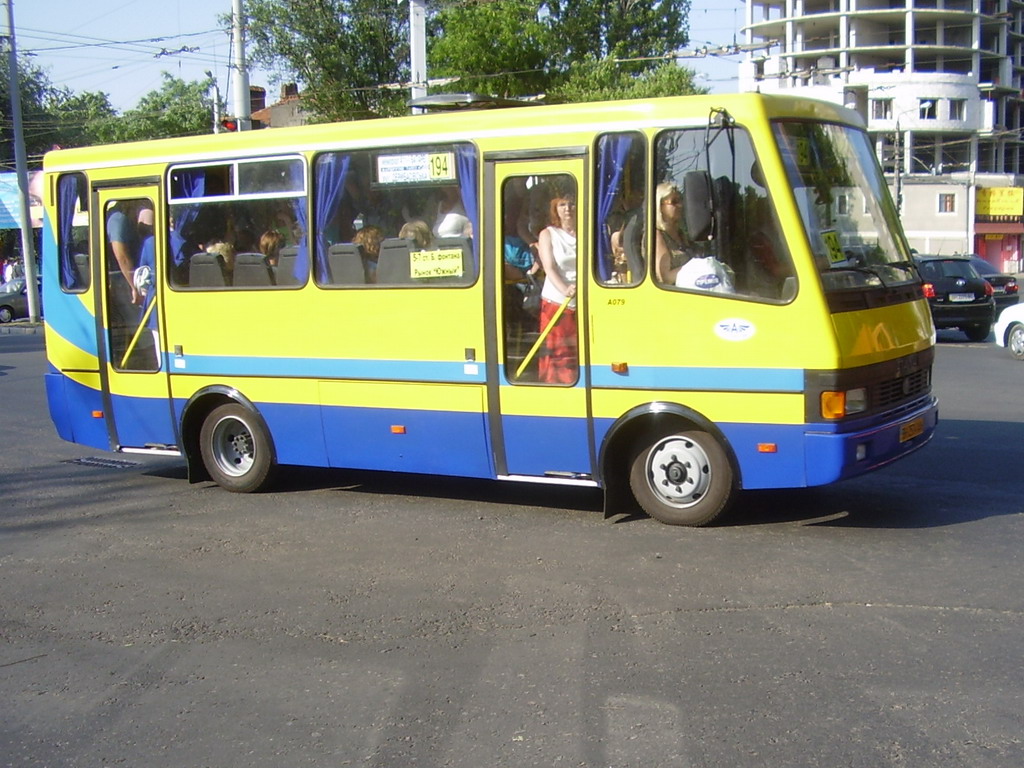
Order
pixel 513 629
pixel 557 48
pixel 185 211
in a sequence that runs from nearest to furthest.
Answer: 1. pixel 513 629
2. pixel 185 211
3. pixel 557 48

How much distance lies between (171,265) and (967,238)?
71593mm

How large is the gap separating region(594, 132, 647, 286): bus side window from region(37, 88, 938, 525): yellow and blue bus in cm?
2

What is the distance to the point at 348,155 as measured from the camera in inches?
Result: 354

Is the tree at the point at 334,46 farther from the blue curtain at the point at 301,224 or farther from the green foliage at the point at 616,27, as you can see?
the blue curtain at the point at 301,224

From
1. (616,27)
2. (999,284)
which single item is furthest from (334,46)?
(999,284)

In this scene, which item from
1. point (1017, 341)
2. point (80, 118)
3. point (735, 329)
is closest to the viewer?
point (735, 329)

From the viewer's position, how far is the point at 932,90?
255 feet

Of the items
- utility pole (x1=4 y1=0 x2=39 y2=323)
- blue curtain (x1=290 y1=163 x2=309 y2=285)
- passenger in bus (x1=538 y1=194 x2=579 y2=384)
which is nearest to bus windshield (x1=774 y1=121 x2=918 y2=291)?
passenger in bus (x1=538 y1=194 x2=579 y2=384)

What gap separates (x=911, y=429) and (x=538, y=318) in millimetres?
2637

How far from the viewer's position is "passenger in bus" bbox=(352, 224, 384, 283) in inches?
351

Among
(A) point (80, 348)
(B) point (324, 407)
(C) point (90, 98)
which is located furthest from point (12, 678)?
(C) point (90, 98)

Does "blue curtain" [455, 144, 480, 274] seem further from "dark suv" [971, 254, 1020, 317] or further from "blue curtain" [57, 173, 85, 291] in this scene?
"dark suv" [971, 254, 1020, 317]

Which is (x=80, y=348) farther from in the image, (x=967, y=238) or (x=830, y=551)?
(x=967, y=238)

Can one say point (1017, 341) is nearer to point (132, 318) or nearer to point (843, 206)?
point (843, 206)
